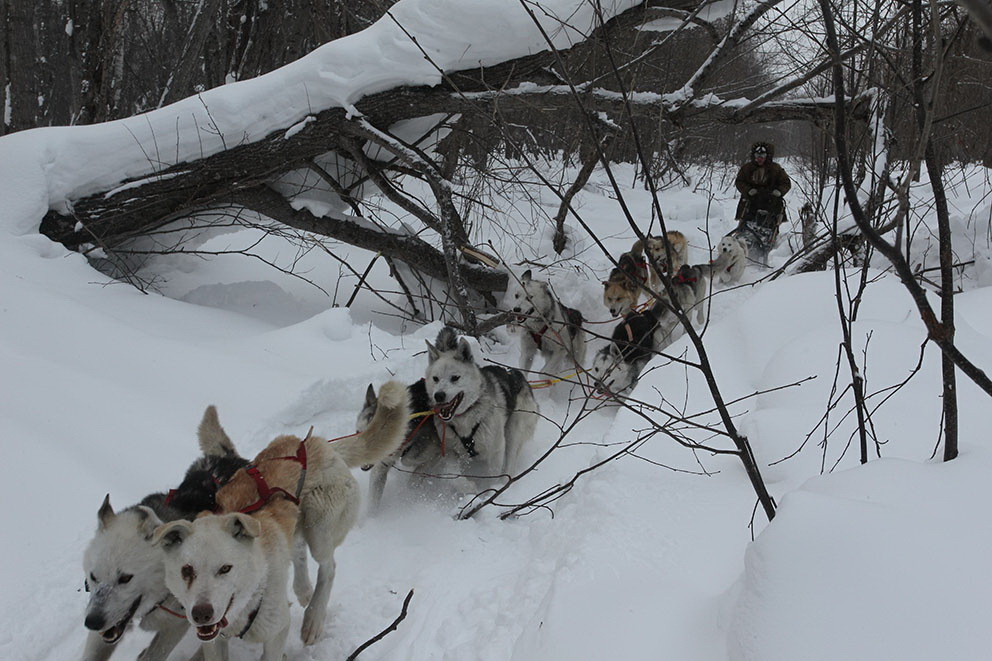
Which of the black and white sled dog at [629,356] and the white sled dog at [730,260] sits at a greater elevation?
the white sled dog at [730,260]

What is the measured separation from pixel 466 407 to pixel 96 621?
2642 millimetres

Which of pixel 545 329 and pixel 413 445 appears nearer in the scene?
pixel 413 445

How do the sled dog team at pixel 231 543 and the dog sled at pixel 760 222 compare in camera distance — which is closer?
the sled dog team at pixel 231 543

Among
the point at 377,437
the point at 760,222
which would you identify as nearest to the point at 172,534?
the point at 377,437

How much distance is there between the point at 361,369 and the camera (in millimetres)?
5152

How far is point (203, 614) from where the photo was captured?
207 cm

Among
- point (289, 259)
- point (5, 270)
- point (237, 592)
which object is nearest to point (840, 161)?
point (237, 592)

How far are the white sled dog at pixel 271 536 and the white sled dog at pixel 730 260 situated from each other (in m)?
7.81

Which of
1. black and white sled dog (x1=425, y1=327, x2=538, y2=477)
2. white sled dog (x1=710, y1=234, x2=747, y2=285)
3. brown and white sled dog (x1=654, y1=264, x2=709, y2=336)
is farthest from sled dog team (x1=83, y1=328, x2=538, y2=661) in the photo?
white sled dog (x1=710, y1=234, x2=747, y2=285)

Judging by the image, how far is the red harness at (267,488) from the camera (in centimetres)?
267

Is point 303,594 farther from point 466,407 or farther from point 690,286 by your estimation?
point 690,286

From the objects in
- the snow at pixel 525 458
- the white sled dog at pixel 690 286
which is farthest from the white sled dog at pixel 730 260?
the snow at pixel 525 458

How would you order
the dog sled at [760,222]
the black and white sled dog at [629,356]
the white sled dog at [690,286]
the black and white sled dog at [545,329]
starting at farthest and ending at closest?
the dog sled at [760,222], the white sled dog at [690,286], the black and white sled dog at [545,329], the black and white sled dog at [629,356]

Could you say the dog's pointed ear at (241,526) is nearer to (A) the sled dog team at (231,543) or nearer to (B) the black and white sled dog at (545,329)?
(A) the sled dog team at (231,543)
